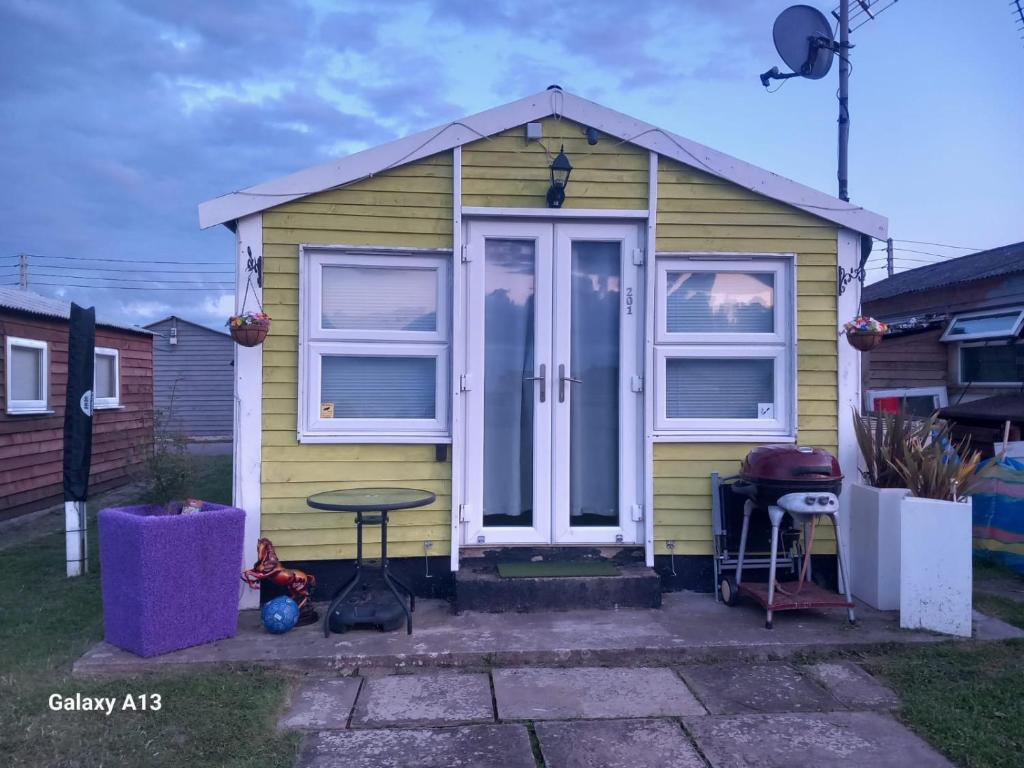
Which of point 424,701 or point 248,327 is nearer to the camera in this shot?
point 424,701

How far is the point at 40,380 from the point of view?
30.2ft

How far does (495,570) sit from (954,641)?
2.44m

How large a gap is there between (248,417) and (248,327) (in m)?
0.55

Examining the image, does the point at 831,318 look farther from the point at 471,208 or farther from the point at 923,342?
the point at 923,342

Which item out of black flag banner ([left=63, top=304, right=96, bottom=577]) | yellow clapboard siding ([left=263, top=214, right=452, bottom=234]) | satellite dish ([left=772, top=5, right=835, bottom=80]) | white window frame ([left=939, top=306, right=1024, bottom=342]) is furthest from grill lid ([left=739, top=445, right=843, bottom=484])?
white window frame ([left=939, top=306, right=1024, bottom=342])

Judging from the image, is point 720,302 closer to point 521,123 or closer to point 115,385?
point 521,123

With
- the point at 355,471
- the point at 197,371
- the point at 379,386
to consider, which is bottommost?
the point at 355,471

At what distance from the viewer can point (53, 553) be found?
22.7 feet

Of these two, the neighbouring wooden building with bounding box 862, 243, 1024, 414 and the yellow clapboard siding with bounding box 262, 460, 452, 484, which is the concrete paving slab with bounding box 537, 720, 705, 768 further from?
the neighbouring wooden building with bounding box 862, 243, 1024, 414

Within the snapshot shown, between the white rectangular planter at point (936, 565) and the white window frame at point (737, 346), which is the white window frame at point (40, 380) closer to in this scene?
the white window frame at point (737, 346)

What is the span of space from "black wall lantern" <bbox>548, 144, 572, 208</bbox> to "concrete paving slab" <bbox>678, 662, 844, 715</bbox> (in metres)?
2.70

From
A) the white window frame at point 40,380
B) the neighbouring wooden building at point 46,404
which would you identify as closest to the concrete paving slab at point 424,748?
the neighbouring wooden building at point 46,404

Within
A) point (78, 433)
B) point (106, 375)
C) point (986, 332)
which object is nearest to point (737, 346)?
point (78, 433)

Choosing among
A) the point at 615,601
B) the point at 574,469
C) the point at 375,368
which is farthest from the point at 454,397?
the point at 615,601
